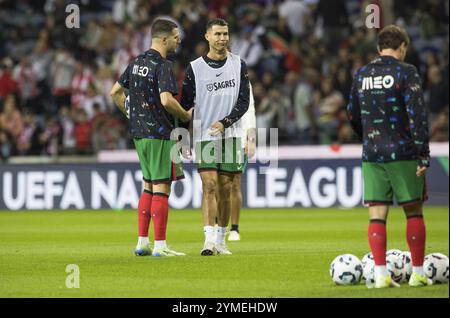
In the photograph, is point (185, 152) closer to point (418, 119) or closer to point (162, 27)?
point (162, 27)

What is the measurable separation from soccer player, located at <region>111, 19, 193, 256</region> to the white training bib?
8.6 inches

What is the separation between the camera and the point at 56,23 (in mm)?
28891

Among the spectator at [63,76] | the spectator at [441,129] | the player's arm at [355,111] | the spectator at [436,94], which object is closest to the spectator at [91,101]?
the spectator at [63,76]

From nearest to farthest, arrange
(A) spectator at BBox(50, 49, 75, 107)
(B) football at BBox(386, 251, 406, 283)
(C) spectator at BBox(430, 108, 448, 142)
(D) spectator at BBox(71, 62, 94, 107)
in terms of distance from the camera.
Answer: (B) football at BBox(386, 251, 406, 283)
(C) spectator at BBox(430, 108, 448, 142)
(D) spectator at BBox(71, 62, 94, 107)
(A) spectator at BBox(50, 49, 75, 107)

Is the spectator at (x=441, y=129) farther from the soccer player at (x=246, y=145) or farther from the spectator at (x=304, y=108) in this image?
the soccer player at (x=246, y=145)

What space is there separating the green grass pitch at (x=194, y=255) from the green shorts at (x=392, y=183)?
773mm

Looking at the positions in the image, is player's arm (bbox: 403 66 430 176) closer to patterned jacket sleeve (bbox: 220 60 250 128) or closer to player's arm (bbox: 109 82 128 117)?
patterned jacket sleeve (bbox: 220 60 250 128)

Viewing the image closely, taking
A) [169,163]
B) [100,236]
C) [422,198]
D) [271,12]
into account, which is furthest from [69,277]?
[271,12]

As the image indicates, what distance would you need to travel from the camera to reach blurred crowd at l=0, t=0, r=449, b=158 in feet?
79.7

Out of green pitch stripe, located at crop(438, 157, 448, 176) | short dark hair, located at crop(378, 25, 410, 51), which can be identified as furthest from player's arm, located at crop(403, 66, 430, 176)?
green pitch stripe, located at crop(438, 157, 448, 176)

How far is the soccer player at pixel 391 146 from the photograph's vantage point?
959 centimetres

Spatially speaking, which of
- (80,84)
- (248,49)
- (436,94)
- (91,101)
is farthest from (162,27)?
(80,84)
